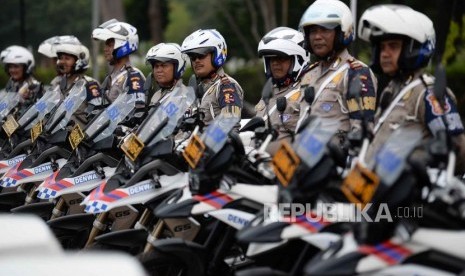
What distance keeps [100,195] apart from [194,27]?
43881 millimetres

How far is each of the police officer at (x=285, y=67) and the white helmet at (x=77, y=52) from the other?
3460mm

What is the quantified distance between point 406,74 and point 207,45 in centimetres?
283

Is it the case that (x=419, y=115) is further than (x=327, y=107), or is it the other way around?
(x=327, y=107)

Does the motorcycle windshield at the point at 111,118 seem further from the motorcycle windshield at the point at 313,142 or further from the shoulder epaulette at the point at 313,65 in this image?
the motorcycle windshield at the point at 313,142

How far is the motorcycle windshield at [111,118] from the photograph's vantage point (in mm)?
8047

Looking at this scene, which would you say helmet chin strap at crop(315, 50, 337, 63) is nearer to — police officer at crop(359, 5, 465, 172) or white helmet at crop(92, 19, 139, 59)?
police officer at crop(359, 5, 465, 172)

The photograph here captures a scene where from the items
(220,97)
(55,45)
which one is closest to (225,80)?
(220,97)

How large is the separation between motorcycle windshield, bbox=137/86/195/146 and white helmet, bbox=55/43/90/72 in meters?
4.12

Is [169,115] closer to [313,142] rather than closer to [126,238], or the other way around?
[126,238]

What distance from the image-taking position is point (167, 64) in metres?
9.09

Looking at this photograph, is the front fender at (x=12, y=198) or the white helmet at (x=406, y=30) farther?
the front fender at (x=12, y=198)

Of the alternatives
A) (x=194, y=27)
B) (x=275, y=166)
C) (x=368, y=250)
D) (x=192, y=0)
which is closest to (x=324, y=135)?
(x=275, y=166)

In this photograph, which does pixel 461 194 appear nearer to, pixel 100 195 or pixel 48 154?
pixel 100 195

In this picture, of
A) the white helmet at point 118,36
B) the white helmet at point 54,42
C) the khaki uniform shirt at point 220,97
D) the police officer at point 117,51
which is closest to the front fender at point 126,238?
the khaki uniform shirt at point 220,97
